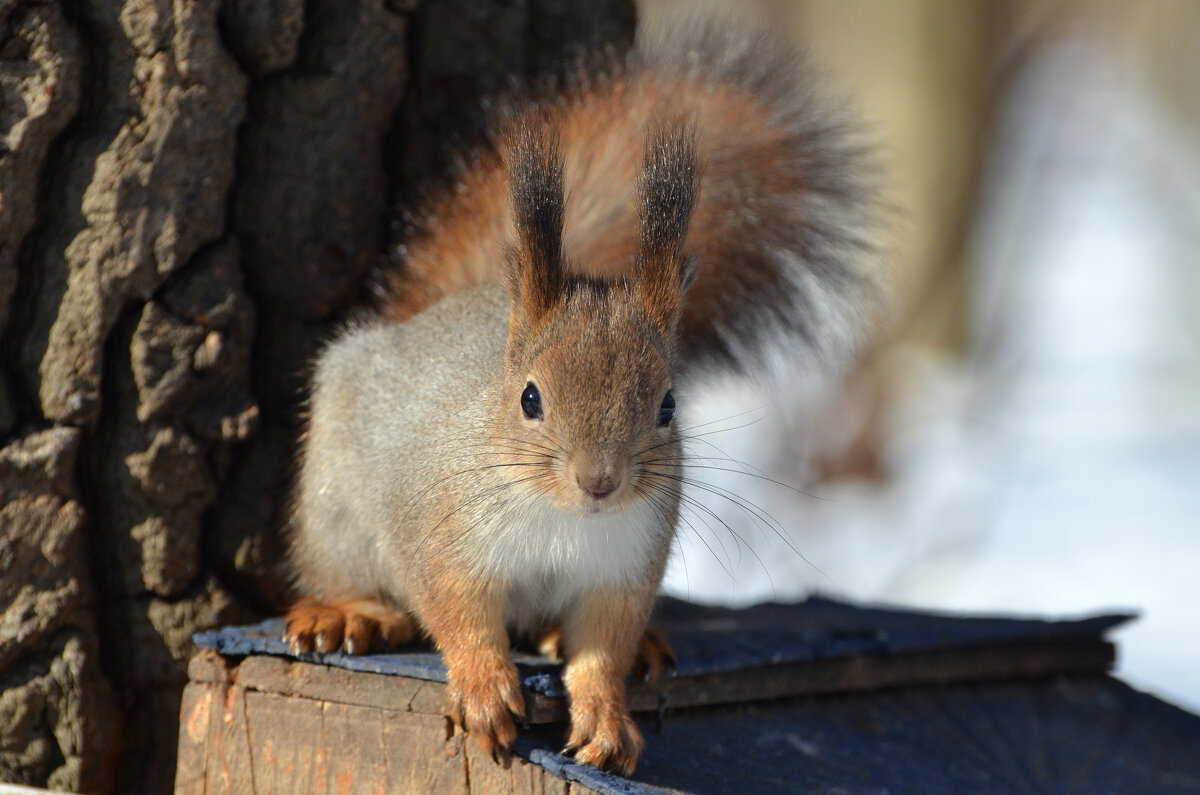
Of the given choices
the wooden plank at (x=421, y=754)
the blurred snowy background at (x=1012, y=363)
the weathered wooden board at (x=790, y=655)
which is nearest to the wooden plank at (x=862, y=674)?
the weathered wooden board at (x=790, y=655)

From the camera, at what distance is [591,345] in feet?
5.20

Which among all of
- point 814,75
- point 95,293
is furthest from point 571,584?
point 814,75

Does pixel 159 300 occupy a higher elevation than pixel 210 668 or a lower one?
higher

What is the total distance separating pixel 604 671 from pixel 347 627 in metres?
0.36

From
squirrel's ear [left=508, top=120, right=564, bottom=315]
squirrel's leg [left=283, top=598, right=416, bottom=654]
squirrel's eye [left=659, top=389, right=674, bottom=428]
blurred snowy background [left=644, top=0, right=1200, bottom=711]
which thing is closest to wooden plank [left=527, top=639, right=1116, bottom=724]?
squirrel's leg [left=283, top=598, right=416, bottom=654]

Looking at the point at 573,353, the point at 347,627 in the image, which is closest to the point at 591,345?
the point at 573,353

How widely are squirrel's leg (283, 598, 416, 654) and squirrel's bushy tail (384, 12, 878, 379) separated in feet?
1.66

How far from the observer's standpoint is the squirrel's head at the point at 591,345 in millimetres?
1526

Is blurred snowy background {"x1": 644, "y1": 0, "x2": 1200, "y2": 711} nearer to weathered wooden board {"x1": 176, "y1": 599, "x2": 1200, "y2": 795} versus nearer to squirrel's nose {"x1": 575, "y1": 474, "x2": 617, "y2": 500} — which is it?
weathered wooden board {"x1": 176, "y1": 599, "x2": 1200, "y2": 795}

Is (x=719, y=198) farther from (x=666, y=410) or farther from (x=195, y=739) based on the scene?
(x=195, y=739)

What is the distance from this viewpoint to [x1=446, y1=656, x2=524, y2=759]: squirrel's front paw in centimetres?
153

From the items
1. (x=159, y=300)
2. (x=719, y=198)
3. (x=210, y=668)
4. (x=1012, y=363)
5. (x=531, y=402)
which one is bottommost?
(x=210, y=668)

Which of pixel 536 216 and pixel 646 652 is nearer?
pixel 536 216

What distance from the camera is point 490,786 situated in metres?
1.55
